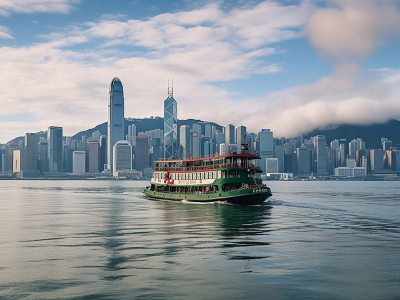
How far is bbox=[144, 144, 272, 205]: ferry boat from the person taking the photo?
7038cm

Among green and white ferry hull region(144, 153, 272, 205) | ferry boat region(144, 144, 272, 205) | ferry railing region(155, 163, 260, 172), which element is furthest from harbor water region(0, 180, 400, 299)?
ferry railing region(155, 163, 260, 172)

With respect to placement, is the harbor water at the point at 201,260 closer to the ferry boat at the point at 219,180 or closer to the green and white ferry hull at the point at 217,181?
the green and white ferry hull at the point at 217,181

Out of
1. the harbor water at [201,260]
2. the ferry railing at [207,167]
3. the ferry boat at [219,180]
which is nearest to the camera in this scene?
the harbor water at [201,260]

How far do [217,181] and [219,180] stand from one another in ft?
2.64

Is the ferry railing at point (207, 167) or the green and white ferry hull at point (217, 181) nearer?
the green and white ferry hull at point (217, 181)

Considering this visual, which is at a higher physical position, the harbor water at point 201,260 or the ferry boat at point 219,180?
the ferry boat at point 219,180

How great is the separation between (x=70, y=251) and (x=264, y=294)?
17766mm

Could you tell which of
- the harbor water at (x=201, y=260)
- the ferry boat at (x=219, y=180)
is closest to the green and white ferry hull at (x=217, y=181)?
the ferry boat at (x=219, y=180)

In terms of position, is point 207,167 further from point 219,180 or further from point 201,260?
point 201,260

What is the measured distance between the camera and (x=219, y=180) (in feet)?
240

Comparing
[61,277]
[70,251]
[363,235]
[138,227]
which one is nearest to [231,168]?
[138,227]

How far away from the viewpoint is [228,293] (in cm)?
2131

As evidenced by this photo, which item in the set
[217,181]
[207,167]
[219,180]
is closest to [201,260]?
[219,180]

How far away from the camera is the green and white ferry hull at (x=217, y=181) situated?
70375mm
